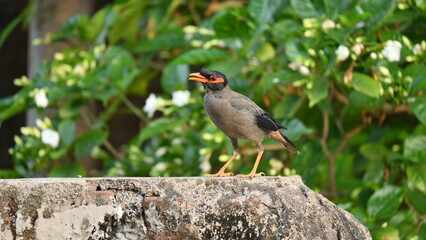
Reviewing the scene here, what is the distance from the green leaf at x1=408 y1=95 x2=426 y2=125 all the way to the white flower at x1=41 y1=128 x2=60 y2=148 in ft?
6.57

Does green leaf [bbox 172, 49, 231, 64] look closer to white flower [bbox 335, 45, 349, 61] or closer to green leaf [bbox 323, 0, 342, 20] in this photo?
green leaf [bbox 323, 0, 342, 20]

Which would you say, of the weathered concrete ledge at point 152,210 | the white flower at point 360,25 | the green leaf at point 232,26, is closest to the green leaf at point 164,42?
the green leaf at point 232,26

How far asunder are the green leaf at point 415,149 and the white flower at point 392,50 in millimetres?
401

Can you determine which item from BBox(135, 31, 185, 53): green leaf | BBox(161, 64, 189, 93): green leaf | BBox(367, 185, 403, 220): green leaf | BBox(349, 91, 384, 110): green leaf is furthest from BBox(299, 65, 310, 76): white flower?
BBox(135, 31, 185, 53): green leaf

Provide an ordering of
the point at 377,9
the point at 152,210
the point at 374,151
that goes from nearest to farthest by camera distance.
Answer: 1. the point at 152,210
2. the point at 377,9
3. the point at 374,151

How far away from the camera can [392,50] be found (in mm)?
3734

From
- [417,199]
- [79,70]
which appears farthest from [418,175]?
[79,70]

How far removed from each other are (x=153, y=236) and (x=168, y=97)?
2.51m

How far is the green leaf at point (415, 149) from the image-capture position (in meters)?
3.78

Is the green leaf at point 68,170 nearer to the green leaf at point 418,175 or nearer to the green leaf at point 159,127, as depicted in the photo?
the green leaf at point 159,127

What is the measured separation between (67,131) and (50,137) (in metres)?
0.13

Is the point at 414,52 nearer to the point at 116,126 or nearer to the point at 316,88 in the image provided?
the point at 316,88

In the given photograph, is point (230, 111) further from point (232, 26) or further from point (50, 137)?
point (50, 137)

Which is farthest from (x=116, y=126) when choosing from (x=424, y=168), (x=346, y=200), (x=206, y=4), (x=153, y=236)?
(x=153, y=236)
